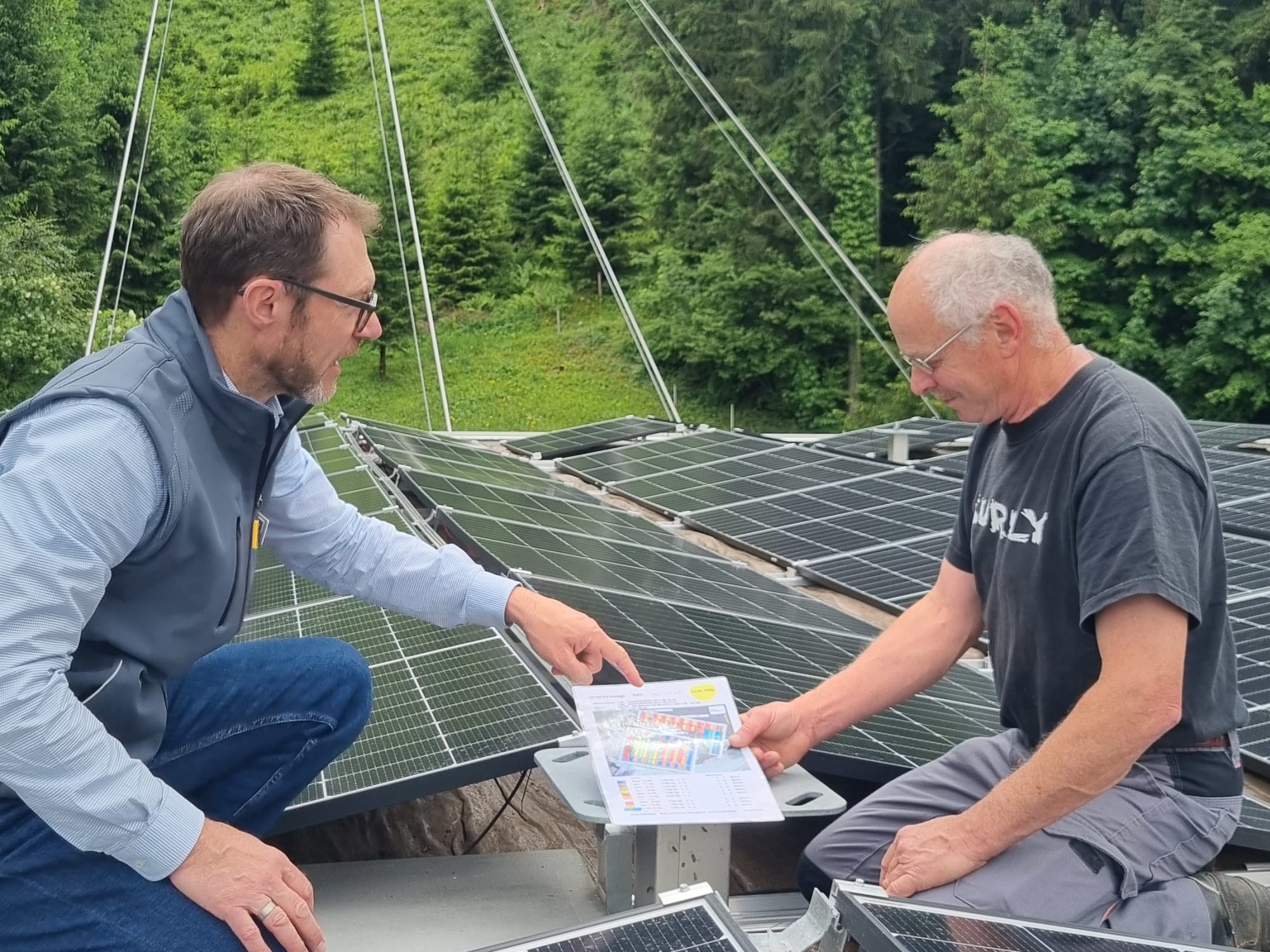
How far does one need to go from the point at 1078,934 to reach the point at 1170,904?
0.56 meters

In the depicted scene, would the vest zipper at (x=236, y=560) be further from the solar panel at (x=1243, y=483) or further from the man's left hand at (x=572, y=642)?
the solar panel at (x=1243, y=483)

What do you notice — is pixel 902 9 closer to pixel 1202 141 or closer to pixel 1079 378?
pixel 1202 141

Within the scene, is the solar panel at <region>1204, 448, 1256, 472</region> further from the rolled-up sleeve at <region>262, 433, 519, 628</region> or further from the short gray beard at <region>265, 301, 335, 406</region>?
the short gray beard at <region>265, 301, 335, 406</region>

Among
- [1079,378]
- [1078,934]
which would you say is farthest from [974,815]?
[1079,378]

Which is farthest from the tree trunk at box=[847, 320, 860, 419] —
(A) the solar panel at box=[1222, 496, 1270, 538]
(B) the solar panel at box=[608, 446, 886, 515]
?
(A) the solar panel at box=[1222, 496, 1270, 538]

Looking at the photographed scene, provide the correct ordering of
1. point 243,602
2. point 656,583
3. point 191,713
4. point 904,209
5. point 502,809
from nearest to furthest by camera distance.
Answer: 1. point 243,602
2. point 191,713
3. point 502,809
4. point 656,583
5. point 904,209

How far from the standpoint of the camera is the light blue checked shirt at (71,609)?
2062 millimetres

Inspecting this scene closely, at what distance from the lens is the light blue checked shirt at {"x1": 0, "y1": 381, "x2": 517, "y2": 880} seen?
206 cm

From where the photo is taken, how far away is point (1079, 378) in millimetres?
3021

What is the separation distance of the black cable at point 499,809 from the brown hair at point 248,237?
168cm

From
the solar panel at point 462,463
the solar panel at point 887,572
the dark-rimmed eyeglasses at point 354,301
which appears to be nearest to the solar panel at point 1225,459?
the solar panel at point 887,572

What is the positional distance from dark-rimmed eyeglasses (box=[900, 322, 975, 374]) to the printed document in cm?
103

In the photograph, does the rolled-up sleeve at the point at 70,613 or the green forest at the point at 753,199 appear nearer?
the rolled-up sleeve at the point at 70,613

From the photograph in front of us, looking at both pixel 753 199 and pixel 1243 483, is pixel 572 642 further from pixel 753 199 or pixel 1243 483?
pixel 753 199
